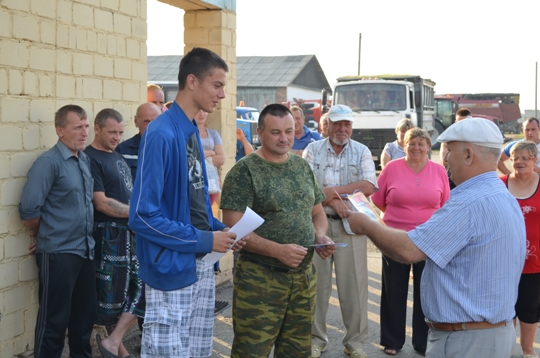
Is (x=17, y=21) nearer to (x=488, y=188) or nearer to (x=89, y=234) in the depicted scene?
(x=89, y=234)

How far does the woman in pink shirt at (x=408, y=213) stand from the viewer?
5988 mm

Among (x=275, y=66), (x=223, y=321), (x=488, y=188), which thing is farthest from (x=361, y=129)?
(x=275, y=66)

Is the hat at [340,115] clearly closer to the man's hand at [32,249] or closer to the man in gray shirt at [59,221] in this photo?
the man in gray shirt at [59,221]

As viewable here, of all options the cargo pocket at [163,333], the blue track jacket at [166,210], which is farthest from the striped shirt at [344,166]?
the cargo pocket at [163,333]

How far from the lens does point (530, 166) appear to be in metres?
5.89

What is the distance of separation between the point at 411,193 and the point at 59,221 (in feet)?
10.3

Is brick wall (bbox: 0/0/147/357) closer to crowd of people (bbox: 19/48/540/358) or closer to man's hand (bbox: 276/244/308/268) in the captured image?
crowd of people (bbox: 19/48/540/358)

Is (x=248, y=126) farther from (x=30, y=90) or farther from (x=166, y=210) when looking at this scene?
(x=166, y=210)

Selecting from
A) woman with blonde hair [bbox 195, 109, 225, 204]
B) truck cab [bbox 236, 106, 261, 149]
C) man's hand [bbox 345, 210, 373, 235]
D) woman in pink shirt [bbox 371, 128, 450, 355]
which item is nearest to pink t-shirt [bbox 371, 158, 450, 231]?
woman in pink shirt [bbox 371, 128, 450, 355]

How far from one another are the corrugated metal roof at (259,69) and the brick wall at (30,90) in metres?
36.6

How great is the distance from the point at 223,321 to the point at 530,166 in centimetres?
338

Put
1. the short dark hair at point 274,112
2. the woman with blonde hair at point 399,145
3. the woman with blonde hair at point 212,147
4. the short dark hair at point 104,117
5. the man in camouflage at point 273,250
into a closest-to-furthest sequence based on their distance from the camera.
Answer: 1. the man in camouflage at point 273,250
2. the short dark hair at point 274,112
3. the short dark hair at point 104,117
4. the woman with blonde hair at point 212,147
5. the woman with blonde hair at point 399,145

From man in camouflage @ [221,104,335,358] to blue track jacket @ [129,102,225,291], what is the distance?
0.91 metres

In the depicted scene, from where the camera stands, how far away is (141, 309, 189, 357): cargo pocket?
3227 millimetres
